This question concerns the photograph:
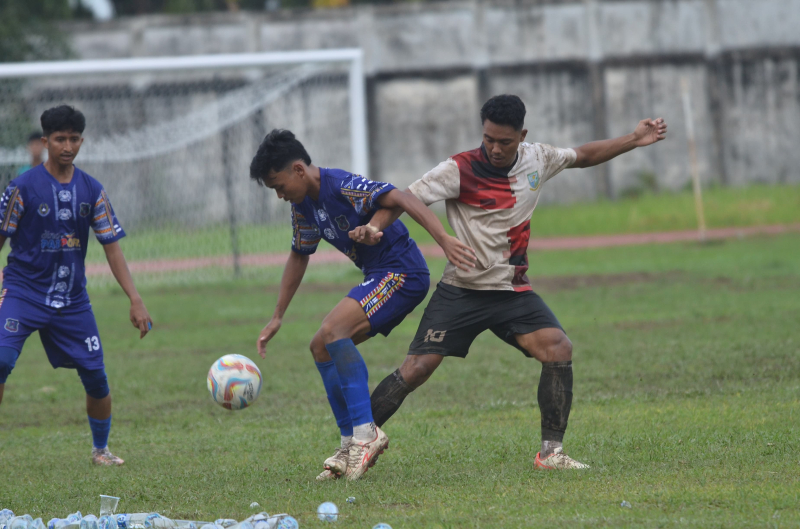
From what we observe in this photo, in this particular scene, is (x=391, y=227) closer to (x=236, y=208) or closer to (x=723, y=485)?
(x=723, y=485)

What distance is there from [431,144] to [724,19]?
386 inches

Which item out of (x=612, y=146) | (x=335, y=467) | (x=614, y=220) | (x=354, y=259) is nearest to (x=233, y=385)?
(x=335, y=467)

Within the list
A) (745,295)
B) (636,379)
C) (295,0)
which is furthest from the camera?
(295,0)

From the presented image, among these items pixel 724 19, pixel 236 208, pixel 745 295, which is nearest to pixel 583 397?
pixel 745 295

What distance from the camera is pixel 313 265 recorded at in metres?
18.7

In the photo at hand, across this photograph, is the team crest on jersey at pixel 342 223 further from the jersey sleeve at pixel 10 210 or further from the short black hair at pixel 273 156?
the jersey sleeve at pixel 10 210

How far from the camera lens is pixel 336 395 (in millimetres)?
5715

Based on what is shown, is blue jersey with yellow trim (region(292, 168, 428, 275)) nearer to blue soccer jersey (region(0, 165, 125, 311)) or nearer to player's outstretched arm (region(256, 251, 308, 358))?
player's outstretched arm (region(256, 251, 308, 358))

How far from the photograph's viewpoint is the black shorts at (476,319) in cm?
549

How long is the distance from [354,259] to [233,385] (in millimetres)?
1027

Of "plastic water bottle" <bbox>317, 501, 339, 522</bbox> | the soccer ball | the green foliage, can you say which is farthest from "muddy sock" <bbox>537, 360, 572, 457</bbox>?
the green foliage

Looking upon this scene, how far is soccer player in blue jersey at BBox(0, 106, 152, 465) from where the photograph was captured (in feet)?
19.9

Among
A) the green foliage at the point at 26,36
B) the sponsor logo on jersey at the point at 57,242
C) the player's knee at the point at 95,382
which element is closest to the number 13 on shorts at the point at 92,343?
the player's knee at the point at 95,382

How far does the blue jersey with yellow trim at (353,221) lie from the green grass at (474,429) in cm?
118
